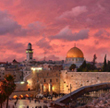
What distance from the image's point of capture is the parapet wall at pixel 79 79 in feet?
113

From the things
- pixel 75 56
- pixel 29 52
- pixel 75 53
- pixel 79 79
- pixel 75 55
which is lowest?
pixel 79 79

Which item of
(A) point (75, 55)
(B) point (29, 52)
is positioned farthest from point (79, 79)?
(B) point (29, 52)

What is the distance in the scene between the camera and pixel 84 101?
2383 cm

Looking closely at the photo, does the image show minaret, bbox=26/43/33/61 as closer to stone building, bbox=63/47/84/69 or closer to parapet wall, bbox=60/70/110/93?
stone building, bbox=63/47/84/69

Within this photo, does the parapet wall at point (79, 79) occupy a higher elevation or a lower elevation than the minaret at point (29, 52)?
lower

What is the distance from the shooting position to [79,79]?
36906 mm

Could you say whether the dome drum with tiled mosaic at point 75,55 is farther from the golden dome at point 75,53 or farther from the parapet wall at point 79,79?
the parapet wall at point 79,79

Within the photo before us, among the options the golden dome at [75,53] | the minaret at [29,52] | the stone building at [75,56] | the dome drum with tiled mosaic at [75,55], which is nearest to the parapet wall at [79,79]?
the stone building at [75,56]

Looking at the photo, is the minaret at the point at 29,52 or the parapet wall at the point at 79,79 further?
the minaret at the point at 29,52

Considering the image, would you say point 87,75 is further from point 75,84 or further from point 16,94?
point 16,94

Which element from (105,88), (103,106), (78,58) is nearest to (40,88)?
(105,88)

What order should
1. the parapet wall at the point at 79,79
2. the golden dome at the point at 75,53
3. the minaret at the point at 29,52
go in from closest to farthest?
the parapet wall at the point at 79,79, the golden dome at the point at 75,53, the minaret at the point at 29,52

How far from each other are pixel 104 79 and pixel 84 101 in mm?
11151

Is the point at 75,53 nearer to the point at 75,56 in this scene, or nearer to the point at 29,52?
the point at 75,56
